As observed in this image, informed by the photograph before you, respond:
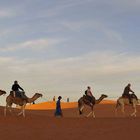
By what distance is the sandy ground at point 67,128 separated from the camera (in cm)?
2442

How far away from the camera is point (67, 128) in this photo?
26406 mm

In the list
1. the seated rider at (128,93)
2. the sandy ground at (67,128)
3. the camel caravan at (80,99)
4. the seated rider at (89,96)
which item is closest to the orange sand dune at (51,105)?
the camel caravan at (80,99)

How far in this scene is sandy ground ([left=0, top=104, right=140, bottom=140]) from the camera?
24.4 meters

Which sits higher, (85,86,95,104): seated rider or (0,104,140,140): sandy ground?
(85,86,95,104): seated rider

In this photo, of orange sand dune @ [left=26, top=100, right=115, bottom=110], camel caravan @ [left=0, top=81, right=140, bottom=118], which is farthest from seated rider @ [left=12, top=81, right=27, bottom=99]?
orange sand dune @ [left=26, top=100, right=115, bottom=110]

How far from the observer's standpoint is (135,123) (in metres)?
27.8

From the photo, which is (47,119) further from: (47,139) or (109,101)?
(109,101)

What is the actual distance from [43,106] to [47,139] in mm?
41972

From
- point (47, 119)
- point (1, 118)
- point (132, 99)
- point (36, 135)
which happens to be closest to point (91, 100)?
point (132, 99)

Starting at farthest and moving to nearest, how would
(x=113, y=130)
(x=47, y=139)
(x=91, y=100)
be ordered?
(x=91, y=100), (x=113, y=130), (x=47, y=139)

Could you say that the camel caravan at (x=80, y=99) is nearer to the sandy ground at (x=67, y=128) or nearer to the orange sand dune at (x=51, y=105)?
the sandy ground at (x=67, y=128)

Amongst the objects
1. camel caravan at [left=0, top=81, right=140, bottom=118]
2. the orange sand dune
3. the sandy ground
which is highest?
the orange sand dune

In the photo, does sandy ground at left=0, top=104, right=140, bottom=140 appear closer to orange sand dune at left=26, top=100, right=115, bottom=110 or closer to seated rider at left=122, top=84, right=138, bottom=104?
seated rider at left=122, top=84, right=138, bottom=104

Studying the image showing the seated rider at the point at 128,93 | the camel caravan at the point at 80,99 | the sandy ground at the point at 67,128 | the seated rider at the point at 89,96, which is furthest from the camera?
the seated rider at the point at 128,93
